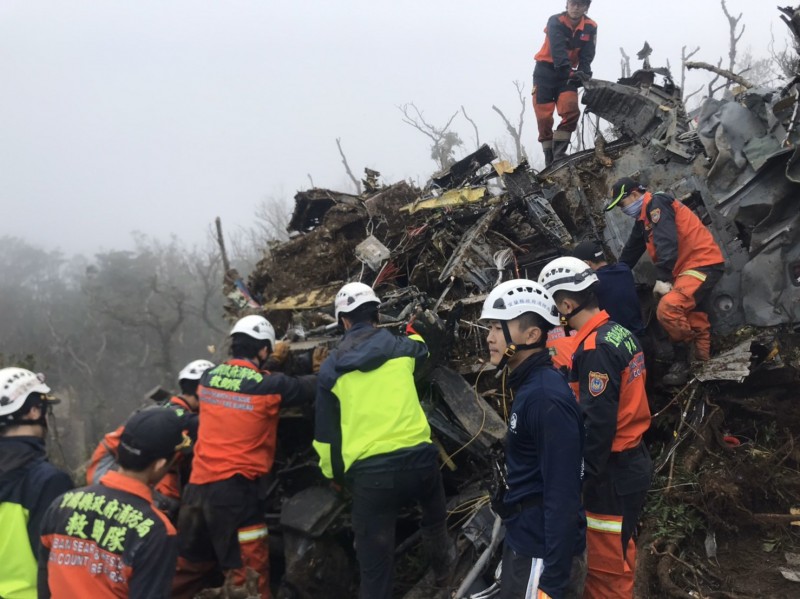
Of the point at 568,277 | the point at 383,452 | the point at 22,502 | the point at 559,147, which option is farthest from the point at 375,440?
the point at 559,147

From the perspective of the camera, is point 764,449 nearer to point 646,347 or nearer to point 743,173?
point 646,347

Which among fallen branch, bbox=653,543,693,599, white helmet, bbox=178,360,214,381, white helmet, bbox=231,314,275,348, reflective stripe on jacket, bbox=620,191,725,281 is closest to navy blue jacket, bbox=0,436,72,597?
white helmet, bbox=231,314,275,348

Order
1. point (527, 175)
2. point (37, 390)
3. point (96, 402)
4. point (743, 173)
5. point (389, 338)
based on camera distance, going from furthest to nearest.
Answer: point (96, 402) → point (527, 175) → point (743, 173) → point (389, 338) → point (37, 390)

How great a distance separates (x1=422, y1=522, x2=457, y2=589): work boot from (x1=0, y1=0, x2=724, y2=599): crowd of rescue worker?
0.04 feet

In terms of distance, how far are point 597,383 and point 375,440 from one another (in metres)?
1.33

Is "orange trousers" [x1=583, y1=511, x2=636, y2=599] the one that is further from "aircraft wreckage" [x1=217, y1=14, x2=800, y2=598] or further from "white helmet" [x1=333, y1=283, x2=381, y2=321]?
"white helmet" [x1=333, y1=283, x2=381, y2=321]

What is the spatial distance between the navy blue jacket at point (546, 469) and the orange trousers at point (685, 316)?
291 cm

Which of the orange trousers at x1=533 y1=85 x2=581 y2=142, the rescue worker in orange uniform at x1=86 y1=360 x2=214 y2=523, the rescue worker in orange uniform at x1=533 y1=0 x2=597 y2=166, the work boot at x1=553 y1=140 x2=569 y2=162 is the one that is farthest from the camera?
the work boot at x1=553 y1=140 x2=569 y2=162

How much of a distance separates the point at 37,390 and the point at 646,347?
4785 mm

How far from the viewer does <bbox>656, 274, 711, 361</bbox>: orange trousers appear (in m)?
4.72

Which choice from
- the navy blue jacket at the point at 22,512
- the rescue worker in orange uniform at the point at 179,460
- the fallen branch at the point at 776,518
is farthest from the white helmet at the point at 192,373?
the fallen branch at the point at 776,518

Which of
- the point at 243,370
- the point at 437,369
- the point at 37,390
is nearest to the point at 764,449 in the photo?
the point at 437,369

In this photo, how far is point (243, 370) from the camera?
391 centimetres

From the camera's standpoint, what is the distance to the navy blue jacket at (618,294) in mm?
4637
